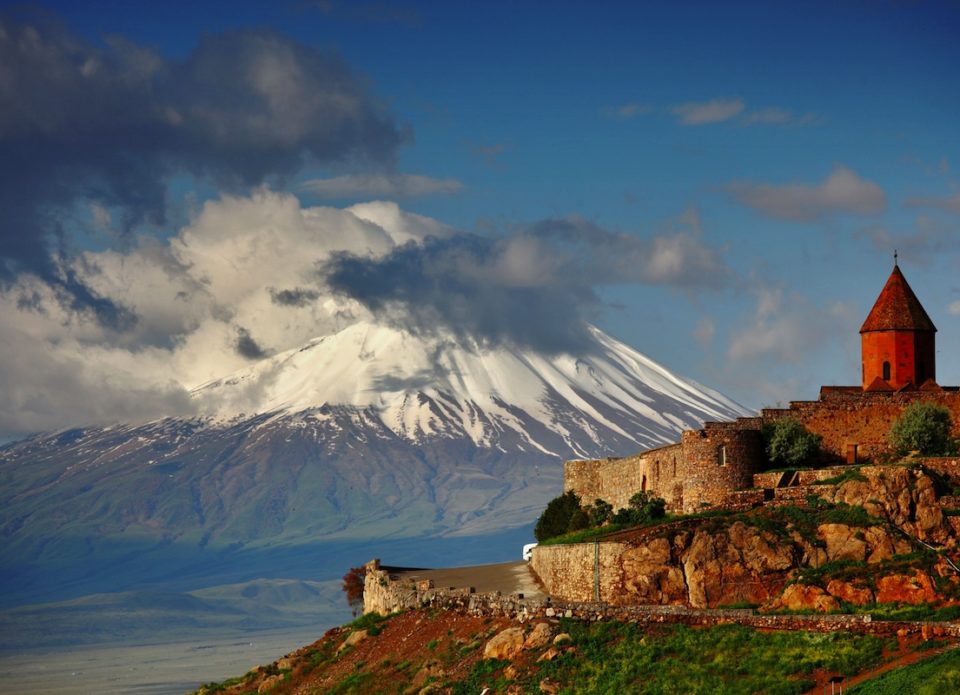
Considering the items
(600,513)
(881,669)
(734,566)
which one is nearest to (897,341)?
(600,513)

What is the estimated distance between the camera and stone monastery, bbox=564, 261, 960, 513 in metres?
52.1

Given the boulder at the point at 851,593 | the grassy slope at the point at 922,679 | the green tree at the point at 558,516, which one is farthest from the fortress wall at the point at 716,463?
the grassy slope at the point at 922,679

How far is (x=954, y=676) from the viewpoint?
37.0 m

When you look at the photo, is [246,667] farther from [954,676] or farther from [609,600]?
[954,676]

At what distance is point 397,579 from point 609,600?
41.5 ft

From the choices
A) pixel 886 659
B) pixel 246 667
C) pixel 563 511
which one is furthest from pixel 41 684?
pixel 886 659

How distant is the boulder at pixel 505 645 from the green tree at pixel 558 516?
1446 cm

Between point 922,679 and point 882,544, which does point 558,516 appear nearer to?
point 882,544

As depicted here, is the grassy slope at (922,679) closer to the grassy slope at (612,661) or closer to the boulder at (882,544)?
the grassy slope at (612,661)

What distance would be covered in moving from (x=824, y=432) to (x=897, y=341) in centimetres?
673

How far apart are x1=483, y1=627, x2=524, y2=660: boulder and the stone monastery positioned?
8035 millimetres

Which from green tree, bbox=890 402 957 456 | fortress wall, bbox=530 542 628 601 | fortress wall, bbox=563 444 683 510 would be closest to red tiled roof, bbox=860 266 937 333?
green tree, bbox=890 402 957 456

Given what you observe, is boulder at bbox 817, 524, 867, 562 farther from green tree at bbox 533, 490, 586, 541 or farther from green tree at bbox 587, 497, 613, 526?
green tree at bbox 533, 490, 586, 541

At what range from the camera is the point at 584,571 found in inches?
1946
